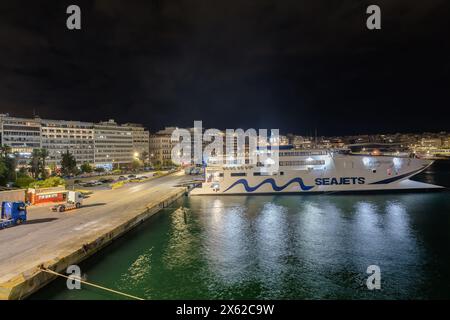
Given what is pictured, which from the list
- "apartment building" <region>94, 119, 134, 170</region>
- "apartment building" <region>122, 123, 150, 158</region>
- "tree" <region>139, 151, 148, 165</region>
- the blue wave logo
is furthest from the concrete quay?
"apartment building" <region>122, 123, 150, 158</region>

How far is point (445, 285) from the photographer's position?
13.4m

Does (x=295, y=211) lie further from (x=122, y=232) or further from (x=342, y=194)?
(x=122, y=232)

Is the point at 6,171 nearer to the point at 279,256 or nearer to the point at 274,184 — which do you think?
the point at 274,184

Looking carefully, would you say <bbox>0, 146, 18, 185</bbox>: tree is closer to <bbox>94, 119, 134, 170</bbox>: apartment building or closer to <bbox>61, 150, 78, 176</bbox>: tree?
<bbox>61, 150, 78, 176</bbox>: tree

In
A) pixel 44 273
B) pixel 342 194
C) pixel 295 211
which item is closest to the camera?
pixel 44 273

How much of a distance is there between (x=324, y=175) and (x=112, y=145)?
82.6 meters

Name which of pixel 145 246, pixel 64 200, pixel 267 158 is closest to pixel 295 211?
pixel 267 158

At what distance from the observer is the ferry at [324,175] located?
130 feet

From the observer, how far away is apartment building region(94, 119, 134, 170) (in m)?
96.9

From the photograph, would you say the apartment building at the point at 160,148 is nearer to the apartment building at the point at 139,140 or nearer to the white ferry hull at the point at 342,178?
the apartment building at the point at 139,140

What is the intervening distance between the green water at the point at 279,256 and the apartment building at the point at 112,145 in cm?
7658

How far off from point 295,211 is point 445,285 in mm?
16836

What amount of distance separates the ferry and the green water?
9.36m
